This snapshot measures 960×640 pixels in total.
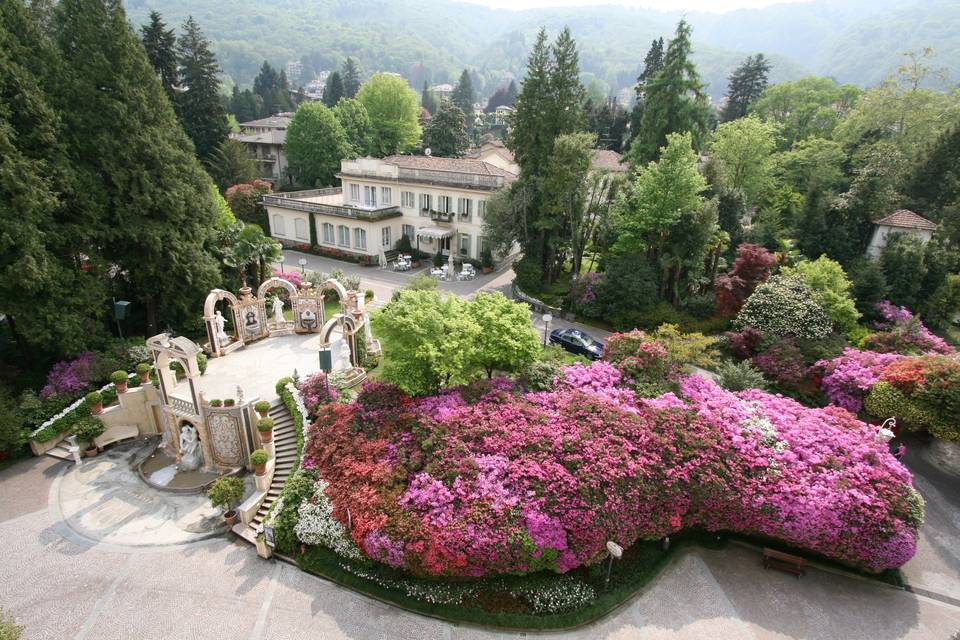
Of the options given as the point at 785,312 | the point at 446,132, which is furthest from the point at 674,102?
the point at 446,132

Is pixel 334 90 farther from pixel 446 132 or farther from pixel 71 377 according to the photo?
pixel 71 377

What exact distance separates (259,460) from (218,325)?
34.3 feet

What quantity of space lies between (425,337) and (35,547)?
1495 centimetres

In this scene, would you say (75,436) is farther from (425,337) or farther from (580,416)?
(580,416)

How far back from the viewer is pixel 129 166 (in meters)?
23.8

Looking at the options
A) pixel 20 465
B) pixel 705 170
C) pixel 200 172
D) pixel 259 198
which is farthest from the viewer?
pixel 259 198

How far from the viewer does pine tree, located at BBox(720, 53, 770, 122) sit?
7269 cm

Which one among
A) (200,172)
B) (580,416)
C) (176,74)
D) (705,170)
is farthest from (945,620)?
(176,74)

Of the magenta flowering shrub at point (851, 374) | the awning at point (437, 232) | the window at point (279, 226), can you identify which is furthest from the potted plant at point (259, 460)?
the window at point (279, 226)

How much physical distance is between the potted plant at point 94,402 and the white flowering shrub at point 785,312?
32079mm

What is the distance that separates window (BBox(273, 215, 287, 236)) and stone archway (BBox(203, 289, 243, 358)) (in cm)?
2322

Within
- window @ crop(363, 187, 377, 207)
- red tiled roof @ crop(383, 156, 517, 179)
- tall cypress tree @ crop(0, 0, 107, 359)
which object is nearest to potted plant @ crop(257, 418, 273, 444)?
tall cypress tree @ crop(0, 0, 107, 359)

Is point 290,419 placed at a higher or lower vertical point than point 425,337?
lower

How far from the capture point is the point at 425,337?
18500mm
